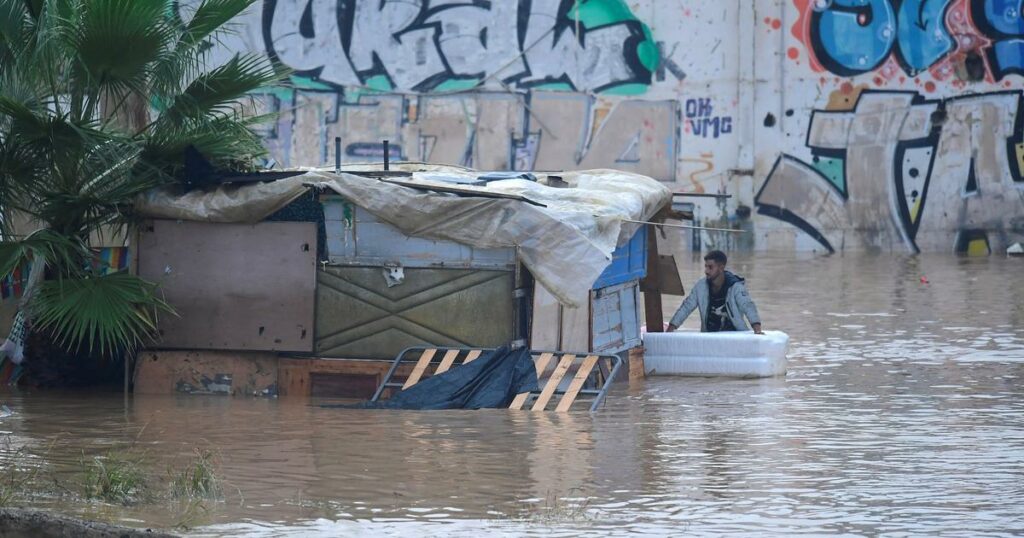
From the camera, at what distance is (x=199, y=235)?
11781mm

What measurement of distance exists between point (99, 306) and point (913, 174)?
19.6 m

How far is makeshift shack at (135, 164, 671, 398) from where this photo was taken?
37.1 ft

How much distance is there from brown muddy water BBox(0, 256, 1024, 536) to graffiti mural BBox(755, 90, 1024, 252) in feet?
45.6

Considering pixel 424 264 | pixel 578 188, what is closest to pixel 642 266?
pixel 578 188

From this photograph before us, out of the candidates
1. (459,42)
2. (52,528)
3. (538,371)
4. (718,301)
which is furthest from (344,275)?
(459,42)

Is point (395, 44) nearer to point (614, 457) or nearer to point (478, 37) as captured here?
point (478, 37)

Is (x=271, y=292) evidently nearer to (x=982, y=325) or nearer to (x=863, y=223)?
(x=982, y=325)

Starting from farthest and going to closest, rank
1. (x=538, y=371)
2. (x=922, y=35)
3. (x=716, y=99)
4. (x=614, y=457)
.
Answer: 1. (x=716, y=99)
2. (x=922, y=35)
3. (x=538, y=371)
4. (x=614, y=457)

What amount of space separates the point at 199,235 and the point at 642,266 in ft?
12.6

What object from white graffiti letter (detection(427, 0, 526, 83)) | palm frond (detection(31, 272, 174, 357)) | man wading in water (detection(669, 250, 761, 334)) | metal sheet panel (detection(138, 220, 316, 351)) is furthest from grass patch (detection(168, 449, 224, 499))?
white graffiti letter (detection(427, 0, 526, 83))

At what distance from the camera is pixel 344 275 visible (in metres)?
11.7

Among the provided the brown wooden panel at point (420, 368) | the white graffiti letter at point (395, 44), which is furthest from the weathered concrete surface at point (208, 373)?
the white graffiti letter at point (395, 44)

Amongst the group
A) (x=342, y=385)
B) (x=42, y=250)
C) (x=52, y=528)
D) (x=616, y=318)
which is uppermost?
(x=42, y=250)

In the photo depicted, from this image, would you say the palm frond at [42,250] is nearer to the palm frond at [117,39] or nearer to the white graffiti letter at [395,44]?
the palm frond at [117,39]
